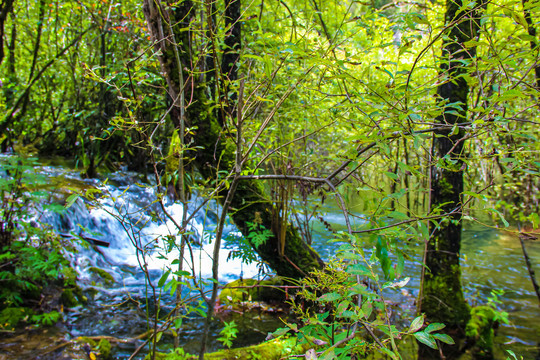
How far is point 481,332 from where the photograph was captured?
3.52 meters

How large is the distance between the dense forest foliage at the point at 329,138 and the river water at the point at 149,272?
1.12 ft

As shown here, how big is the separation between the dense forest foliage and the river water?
1.12 feet

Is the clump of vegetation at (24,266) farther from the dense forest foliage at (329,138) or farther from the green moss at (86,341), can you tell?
the green moss at (86,341)

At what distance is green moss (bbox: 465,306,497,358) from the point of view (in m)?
3.37

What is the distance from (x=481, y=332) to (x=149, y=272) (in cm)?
471

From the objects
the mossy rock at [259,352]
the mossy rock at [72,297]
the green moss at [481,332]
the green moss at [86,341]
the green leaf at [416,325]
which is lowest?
the green moss at [481,332]

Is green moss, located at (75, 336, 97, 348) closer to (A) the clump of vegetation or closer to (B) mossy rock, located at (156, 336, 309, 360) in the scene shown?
(A) the clump of vegetation

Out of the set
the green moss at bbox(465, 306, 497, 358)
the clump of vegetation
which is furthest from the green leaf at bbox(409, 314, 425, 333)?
the clump of vegetation

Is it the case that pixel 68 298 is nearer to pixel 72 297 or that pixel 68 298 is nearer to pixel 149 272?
pixel 72 297

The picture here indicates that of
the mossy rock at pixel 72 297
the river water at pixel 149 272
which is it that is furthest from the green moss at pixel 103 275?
the mossy rock at pixel 72 297

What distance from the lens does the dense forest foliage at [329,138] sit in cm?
111

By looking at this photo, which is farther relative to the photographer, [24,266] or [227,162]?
[24,266]

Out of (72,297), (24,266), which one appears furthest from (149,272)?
(24,266)

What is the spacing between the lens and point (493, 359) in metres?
3.33
